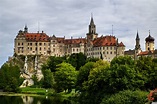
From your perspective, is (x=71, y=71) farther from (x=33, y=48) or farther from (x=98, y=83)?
(x=33, y=48)

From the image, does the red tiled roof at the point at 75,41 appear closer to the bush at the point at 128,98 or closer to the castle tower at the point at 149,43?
the castle tower at the point at 149,43

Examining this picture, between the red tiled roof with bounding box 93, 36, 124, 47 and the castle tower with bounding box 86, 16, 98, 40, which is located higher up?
the castle tower with bounding box 86, 16, 98, 40

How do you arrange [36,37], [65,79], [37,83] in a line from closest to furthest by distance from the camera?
[65,79], [37,83], [36,37]

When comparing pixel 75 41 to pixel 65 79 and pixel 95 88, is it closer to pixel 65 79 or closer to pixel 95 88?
pixel 65 79

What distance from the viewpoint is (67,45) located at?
12775 centimetres

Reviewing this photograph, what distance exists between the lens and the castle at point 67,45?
117 meters

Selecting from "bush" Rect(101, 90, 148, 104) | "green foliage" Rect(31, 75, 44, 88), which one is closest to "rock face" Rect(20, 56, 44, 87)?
"green foliage" Rect(31, 75, 44, 88)

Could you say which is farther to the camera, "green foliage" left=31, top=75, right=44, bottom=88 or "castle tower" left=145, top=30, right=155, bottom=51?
"castle tower" left=145, top=30, right=155, bottom=51

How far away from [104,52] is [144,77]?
269ft

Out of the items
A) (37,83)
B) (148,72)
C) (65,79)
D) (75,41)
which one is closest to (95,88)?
(148,72)

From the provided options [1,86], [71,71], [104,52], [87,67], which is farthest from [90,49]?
[87,67]

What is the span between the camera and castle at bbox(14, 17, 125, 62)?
11688 centimetres

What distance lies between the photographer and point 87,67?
46.8 metres

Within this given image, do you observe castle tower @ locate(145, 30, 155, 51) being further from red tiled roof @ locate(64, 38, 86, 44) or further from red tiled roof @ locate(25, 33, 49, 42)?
red tiled roof @ locate(25, 33, 49, 42)
